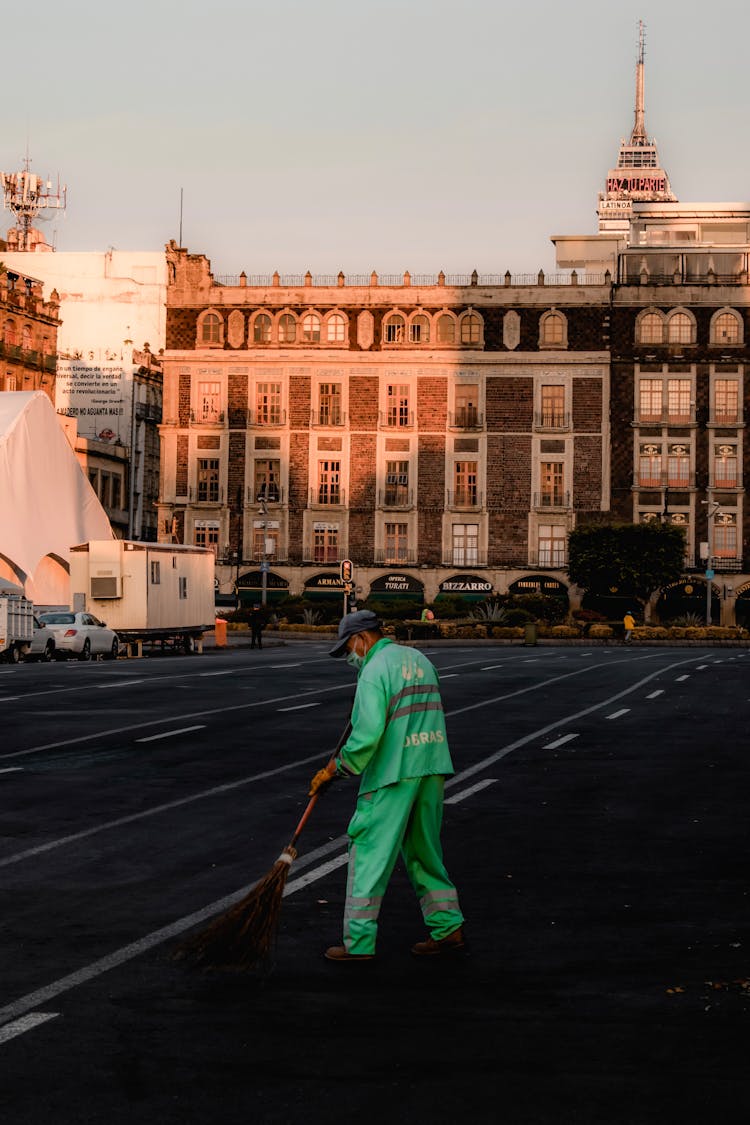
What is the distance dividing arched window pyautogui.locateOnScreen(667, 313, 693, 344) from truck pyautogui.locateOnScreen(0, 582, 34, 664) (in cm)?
6214

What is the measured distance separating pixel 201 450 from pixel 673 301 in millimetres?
29329

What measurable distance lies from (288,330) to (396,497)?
1203 cm

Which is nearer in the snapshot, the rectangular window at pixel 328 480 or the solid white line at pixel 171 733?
the solid white line at pixel 171 733

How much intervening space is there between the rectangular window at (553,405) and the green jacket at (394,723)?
93262 mm

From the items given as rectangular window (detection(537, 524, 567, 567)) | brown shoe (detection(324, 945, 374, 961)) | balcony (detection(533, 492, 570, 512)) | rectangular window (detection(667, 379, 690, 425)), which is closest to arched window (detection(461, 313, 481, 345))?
balcony (detection(533, 492, 570, 512))

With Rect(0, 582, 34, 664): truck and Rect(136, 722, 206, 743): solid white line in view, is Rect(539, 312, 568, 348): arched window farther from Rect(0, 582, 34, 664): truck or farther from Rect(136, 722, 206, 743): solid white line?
Rect(136, 722, 206, 743): solid white line

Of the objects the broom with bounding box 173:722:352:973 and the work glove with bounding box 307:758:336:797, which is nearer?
the broom with bounding box 173:722:352:973

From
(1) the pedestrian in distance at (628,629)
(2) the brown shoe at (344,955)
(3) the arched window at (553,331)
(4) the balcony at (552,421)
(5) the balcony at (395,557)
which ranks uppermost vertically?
(3) the arched window at (553,331)

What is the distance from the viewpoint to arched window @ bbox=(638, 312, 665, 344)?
100438mm

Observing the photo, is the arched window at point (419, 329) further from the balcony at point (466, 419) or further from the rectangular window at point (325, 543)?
the rectangular window at point (325, 543)

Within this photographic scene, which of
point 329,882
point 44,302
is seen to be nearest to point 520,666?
point 329,882

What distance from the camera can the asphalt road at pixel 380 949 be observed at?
20.2 ft

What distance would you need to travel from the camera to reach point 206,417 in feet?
338

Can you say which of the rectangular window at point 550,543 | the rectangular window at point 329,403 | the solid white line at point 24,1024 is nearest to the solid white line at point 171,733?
the solid white line at point 24,1024
